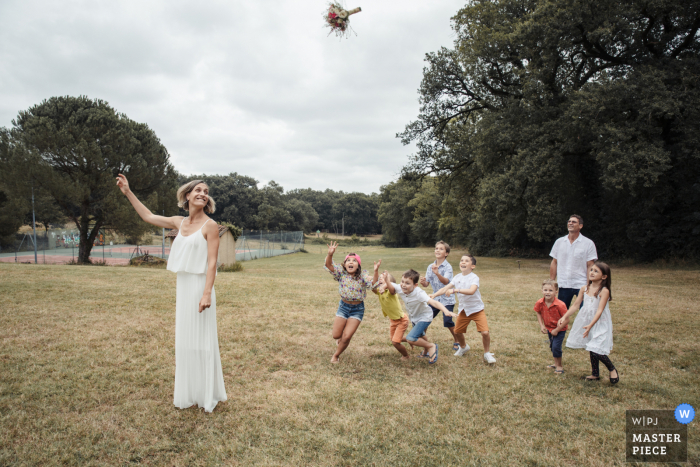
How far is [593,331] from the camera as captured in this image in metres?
4.63

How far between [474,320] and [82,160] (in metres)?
23.8

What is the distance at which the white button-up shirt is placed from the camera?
5.79 meters

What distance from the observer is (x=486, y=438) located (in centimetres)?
346

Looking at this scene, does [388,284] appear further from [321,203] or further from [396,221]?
[321,203]

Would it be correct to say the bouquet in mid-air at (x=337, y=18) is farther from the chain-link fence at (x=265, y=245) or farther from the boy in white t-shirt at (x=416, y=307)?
the chain-link fence at (x=265, y=245)

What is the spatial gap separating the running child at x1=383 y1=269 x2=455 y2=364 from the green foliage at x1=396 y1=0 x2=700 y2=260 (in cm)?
1403

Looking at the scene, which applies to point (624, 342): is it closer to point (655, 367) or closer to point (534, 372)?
point (655, 367)

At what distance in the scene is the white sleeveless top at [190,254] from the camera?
3.70m

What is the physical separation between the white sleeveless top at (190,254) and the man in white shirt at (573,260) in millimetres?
4813

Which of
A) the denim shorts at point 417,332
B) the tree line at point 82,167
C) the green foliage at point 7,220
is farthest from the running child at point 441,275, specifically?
the green foliage at point 7,220

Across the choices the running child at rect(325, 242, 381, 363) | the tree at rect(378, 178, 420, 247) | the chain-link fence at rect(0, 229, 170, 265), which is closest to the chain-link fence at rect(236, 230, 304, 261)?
the chain-link fence at rect(0, 229, 170, 265)

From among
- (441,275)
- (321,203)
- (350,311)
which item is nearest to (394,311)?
(350,311)

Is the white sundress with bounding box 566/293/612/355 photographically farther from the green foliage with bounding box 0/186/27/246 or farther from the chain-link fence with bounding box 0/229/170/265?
the green foliage with bounding box 0/186/27/246

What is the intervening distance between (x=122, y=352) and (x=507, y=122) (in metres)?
19.5
